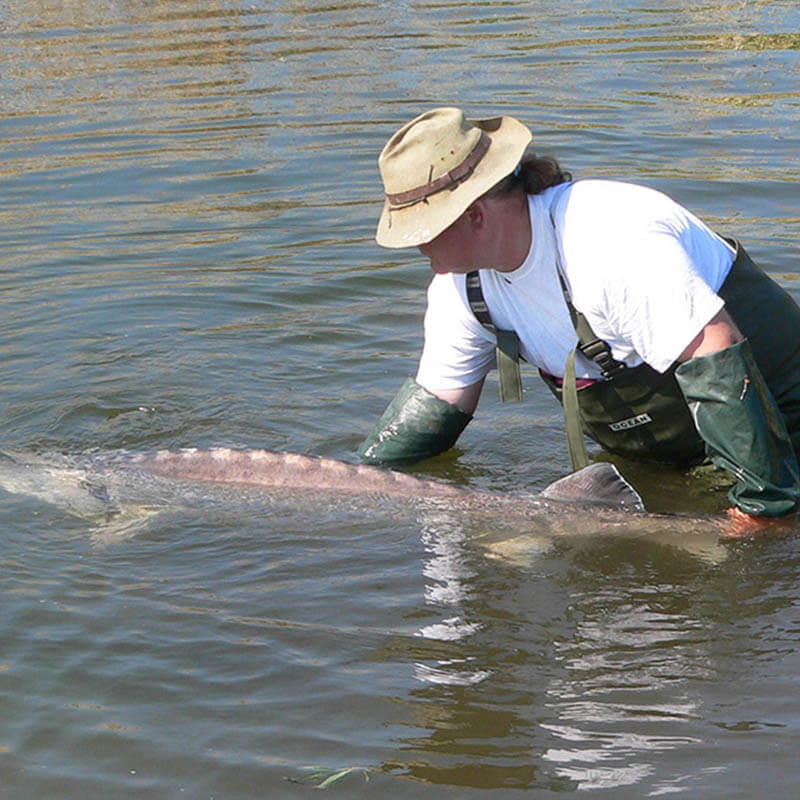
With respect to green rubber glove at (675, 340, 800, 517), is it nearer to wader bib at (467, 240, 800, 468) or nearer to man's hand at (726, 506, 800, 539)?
man's hand at (726, 506, 800, 539)

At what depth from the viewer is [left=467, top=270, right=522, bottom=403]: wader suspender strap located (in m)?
5.44

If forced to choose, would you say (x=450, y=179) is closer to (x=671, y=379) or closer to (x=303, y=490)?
(x=671, y=379)

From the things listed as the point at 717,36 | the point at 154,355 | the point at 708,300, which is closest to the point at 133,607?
the point at 708,300

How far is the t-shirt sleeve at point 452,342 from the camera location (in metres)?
5.55

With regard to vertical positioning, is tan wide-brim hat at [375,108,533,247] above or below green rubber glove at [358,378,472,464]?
above

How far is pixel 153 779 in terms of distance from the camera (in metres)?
4.32

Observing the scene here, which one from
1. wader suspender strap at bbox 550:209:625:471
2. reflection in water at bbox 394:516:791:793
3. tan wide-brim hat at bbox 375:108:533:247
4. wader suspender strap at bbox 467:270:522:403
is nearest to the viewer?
reflection in water at bbox 394:516:791:793

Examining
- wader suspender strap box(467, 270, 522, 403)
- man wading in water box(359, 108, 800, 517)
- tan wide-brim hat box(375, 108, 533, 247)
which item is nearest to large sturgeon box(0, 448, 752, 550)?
man wading in water box(359, 108, 800, 517)

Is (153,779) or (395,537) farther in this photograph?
(395,537)

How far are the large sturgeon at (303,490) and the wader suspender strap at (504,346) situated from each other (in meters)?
0.45

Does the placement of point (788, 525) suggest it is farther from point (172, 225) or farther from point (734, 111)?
point (734, 111)

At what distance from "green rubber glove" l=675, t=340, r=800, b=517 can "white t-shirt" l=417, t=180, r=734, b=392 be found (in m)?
0.13

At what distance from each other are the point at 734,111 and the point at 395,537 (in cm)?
777

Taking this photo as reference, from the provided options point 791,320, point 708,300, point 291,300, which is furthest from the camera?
point 291,300
